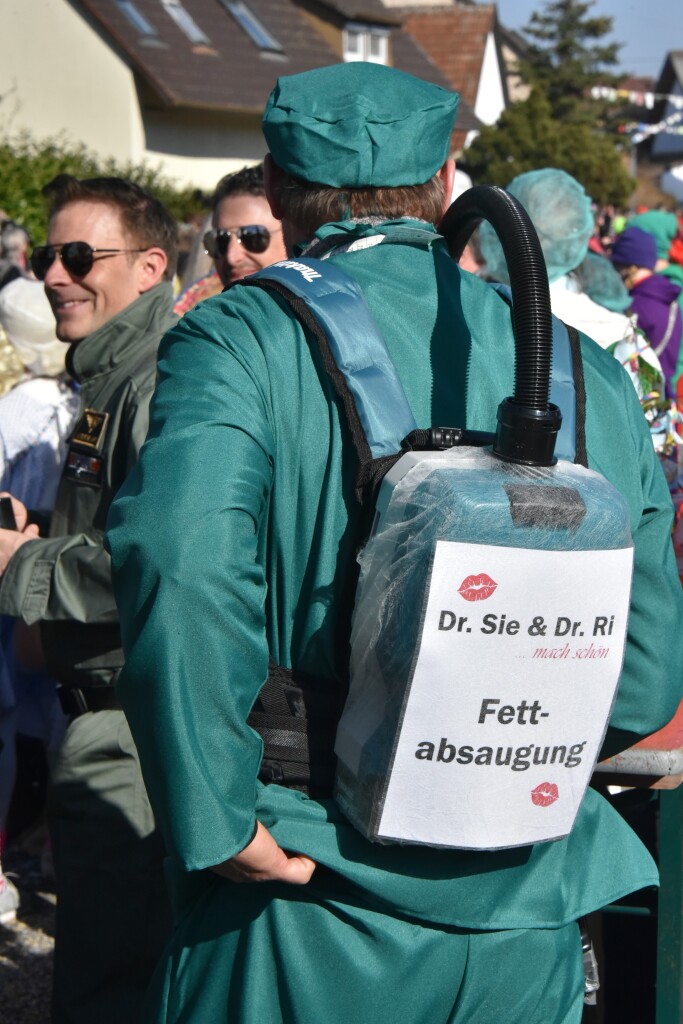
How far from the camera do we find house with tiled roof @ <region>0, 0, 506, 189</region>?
20781mm

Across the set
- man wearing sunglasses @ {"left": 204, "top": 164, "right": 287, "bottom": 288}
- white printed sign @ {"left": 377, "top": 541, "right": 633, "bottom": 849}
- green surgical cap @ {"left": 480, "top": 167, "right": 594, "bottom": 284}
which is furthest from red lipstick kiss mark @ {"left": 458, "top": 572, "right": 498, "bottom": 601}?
green surgical cap @ {"left": 480, "top": 167, "right": 594, "bottom": 284}

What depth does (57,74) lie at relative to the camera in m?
21.3

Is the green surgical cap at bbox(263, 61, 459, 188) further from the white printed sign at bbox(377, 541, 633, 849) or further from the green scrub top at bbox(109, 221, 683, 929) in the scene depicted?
the white printed sign at bbox(377, 541, 633, 849)

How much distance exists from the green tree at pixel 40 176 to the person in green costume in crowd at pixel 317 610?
846 centimetres

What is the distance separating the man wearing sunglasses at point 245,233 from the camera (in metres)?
4.17

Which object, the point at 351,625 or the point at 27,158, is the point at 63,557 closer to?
the point at 351,625

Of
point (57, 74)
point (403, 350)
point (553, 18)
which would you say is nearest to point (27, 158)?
point (57, 74)

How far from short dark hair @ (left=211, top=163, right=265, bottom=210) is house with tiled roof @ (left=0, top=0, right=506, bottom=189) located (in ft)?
55.0

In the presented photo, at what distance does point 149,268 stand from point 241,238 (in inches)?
28.4

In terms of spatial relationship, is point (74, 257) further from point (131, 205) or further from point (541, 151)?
point (541, 151)

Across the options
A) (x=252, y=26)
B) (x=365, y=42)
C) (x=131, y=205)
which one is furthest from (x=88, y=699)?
(x=365, y=42)

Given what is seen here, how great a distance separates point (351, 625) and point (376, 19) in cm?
3272

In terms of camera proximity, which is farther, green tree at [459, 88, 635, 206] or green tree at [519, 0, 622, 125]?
green tree at [519, 0, 622, 125]

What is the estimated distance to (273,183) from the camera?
6.02ft
